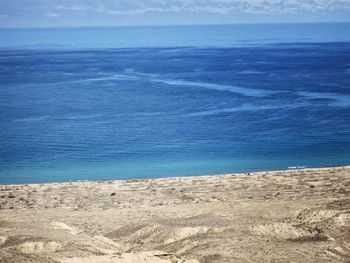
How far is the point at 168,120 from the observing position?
6331cm

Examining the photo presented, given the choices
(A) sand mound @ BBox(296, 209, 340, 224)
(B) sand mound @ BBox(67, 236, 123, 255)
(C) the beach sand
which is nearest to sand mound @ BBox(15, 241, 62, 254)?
(C) the beach sand

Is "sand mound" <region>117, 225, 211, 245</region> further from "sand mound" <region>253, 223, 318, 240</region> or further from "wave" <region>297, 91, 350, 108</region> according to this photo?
"wave" <region>297, 91, 350, 108</region>

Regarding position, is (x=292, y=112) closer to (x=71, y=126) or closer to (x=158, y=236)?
(x=71, y=126)

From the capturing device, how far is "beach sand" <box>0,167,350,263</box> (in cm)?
2303

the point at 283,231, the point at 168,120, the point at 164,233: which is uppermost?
the point at 283,231

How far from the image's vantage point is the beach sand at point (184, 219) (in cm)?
2303

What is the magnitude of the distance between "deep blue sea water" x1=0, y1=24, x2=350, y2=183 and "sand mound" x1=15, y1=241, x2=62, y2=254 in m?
19.1

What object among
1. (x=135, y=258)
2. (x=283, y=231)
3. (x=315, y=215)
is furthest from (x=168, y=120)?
(x=135, y=258)

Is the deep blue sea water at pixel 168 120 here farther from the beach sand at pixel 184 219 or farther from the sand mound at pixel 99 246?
the sand mound at pixel 99 246

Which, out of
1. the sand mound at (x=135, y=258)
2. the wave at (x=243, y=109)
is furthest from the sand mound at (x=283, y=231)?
the wave at (x=243, y=109)

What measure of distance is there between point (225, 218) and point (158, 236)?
4.09m

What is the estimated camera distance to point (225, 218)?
27.8 m

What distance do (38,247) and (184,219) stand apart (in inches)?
302

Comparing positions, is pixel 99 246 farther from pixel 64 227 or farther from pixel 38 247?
pixel 64 227
